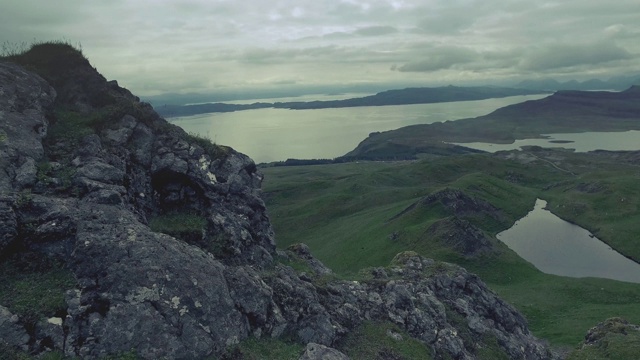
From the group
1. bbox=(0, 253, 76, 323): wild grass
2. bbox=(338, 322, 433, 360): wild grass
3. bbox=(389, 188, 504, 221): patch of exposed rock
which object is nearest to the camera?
bbox=(0, 253, 76, 323): wild grass

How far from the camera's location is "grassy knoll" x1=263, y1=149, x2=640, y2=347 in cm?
6475

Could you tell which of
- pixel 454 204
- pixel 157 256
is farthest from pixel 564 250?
pixel 157 256

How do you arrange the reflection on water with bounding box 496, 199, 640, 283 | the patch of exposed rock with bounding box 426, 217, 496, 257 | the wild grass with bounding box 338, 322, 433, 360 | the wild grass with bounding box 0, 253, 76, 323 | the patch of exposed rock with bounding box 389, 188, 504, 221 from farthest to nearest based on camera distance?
1. the patch of exposed rock with bounding box 389, 188, 504, 221
2. the reflection on water with bounding box 496, 199, 640, 283
3. the patch of exposed rock with bounding box 426, 217, 496, 257
4. the wild grass with bounding box 338, 322, 433, 360
5. the wild grass with bounding box 0, 253, 76, 323

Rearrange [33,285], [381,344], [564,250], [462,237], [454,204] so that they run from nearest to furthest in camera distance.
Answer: [33,285]
[381,344]
[462,237]
[564,250]
[454,204]

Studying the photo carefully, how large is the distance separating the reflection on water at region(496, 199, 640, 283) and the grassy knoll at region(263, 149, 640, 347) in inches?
132

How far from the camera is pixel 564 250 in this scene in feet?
319

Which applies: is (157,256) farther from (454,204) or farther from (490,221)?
(490,221)

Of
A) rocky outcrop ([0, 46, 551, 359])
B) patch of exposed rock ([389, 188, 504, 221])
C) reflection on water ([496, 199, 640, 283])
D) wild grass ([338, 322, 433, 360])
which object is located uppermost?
rocky outcrop ([0, 46, 551, 359])

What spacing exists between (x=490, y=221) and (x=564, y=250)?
60.8ft

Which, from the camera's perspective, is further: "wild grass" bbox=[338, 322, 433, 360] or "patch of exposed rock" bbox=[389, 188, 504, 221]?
"patch of exposed rock" bbox=[389, 188, 504, 221]

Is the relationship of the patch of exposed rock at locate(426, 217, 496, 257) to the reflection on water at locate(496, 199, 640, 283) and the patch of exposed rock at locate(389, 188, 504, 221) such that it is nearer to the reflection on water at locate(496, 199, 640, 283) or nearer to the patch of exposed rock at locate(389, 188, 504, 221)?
the reflection on water at locate(496, 199, 640, 283)

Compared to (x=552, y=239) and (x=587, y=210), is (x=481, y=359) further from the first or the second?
(x=587, y=210)

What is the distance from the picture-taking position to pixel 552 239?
10444 centimetres

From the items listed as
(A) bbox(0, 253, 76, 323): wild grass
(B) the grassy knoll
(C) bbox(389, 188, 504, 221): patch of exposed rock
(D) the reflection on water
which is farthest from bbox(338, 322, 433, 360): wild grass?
(C) bbox(389, 188, 504, 221): patch of exposed rock
